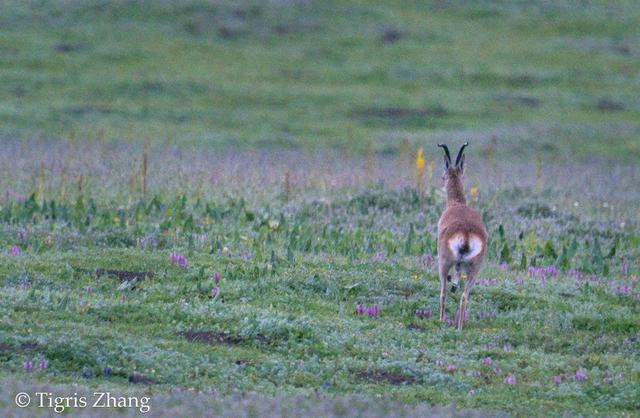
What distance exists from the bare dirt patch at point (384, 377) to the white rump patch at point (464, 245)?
181 cm

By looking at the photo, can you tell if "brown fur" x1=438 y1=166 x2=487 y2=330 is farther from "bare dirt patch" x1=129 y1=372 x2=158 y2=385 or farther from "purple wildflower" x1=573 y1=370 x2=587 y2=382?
"bare dirt patch" x1=129 y1=372 x2=158 y2=385

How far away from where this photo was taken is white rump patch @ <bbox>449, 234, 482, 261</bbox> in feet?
34.5

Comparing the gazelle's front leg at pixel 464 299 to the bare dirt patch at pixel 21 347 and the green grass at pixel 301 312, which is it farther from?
the bare dirt patch at pixel 21 347

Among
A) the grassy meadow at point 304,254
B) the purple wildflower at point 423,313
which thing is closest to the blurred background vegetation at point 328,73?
the grassy meadow at point 304,254

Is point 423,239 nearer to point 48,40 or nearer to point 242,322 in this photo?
point 242,322

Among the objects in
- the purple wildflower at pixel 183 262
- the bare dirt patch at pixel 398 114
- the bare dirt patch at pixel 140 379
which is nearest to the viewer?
the bare dirt patch at pixel 140 379

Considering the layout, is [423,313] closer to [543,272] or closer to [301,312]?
[301,312]

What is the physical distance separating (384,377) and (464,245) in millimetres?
1948

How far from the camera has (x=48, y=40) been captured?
42.0 metres

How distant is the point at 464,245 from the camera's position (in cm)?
1050

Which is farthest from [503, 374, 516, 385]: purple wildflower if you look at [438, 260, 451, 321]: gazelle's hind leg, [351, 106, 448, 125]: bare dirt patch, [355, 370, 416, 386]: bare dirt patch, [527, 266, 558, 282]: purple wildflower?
[351, 106, 448, 125]: bare dirt patch

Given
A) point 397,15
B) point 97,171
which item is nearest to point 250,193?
point 97,171

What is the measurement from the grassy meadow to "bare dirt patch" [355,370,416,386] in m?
0.02

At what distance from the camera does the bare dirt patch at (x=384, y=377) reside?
29.3 feet
